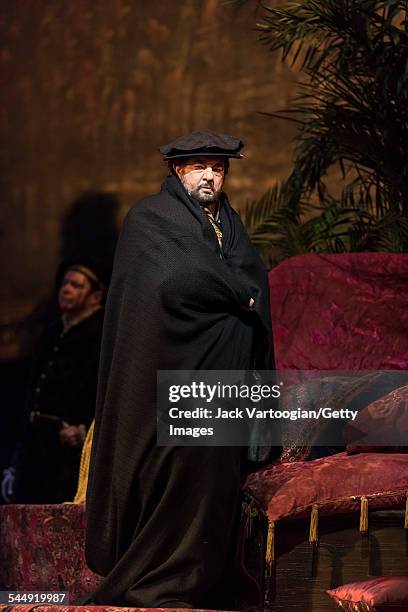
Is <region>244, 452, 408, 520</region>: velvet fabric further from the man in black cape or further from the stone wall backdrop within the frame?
the stone wall backdrop

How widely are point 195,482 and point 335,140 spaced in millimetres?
2738

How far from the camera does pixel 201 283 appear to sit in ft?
15.3

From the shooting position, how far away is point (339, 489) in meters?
4.51

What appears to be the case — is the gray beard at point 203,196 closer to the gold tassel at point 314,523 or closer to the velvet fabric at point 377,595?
the gold tassel at point 314,523

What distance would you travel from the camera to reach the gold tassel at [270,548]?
4516 millimetres

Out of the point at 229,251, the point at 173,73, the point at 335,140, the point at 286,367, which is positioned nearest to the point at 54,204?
the point at 173,73

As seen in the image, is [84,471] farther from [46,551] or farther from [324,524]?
[324,524]

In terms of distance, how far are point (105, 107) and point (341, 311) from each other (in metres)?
2.85

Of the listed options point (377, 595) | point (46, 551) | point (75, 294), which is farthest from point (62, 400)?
point (377, 595)

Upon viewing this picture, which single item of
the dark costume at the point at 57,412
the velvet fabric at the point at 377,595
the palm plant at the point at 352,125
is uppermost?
the palm plant at the point at 352,125

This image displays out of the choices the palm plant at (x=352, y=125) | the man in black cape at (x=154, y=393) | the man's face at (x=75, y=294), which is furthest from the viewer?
the man's face at (x=75, y=294)

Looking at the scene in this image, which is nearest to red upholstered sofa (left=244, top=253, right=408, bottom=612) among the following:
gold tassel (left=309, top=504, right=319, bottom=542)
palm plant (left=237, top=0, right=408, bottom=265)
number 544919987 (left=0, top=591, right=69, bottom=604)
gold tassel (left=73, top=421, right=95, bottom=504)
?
gold tassel (left=309, top=504, right=319, bottom=542)

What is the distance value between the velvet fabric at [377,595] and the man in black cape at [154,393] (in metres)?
0.52

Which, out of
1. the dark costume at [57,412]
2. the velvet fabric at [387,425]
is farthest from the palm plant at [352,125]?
the velvet fabric at [387,425]
